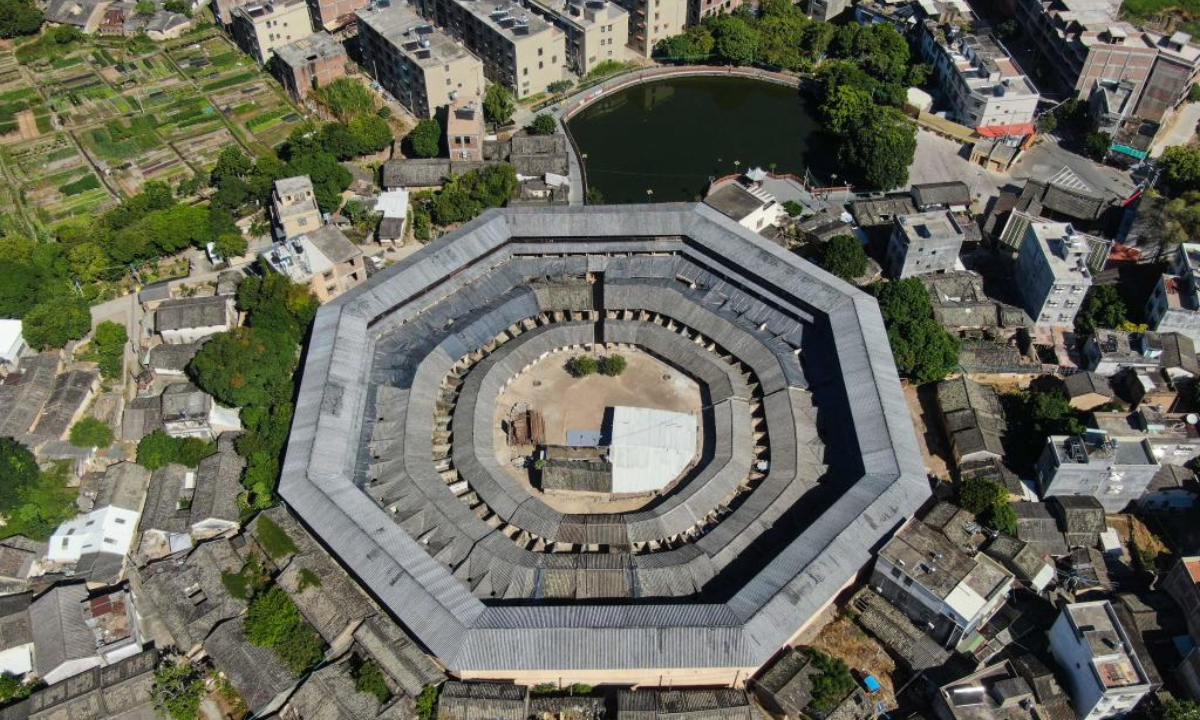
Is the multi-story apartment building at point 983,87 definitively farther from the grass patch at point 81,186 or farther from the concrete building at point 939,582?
the grass patch at point 81,186

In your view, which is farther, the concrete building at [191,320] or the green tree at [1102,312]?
the concrete building at [191,320]

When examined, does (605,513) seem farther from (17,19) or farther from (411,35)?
(17,19)

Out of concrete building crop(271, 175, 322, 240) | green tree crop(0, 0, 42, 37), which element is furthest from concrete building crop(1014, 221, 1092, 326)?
green tree crop(0, 0, 42, 37)

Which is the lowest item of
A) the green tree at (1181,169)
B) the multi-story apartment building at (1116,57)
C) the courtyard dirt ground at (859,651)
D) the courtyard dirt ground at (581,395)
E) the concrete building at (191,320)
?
the courtyard dirt ground at (859,651)

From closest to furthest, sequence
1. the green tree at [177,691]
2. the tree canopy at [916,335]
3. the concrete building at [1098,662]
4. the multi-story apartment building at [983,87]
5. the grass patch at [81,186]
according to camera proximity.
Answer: the concrete building at [1098,662] < the green tree at [177,691] < the tree canopy at [916,335] < the grass patch at [81,186] < the multi-story apartment building at [983,87]

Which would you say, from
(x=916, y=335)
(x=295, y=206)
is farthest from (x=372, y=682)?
(x=295, y=206)

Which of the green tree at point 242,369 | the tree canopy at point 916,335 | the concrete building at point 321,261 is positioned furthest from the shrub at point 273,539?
the tree canopy at point 916,335

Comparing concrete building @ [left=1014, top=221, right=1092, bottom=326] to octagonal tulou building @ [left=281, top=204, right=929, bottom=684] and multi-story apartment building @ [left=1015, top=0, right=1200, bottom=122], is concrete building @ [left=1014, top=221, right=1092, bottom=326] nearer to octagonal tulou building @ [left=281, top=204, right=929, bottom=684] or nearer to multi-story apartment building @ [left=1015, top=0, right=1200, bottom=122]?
octagonal tulou building @ [left=281, top=204, right=929, bottom=684]
